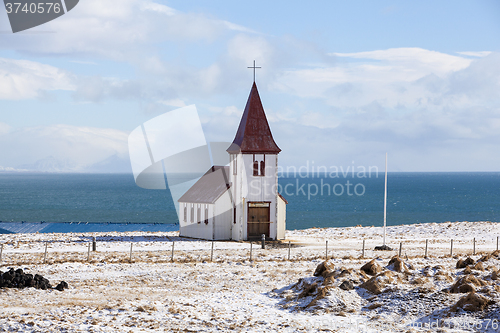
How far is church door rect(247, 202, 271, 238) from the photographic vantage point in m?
40.8

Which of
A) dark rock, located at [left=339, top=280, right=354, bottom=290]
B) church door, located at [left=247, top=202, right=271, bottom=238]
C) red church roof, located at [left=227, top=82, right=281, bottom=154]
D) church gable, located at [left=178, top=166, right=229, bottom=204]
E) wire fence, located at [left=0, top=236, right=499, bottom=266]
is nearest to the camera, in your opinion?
dark rock, located at [left=339, top=280, right=354, bottom=290]

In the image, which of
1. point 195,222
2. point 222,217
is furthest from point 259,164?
point 195,222

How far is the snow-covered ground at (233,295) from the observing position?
654 inches

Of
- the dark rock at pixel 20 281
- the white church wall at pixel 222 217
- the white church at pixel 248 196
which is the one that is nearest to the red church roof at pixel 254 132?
the white church at pixel 248 196

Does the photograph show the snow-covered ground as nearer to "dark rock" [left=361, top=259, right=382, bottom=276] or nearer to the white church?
"dark rock" [left=361, top=259, right=382, bottom=276]

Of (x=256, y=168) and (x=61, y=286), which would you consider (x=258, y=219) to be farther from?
(x=61, y=286)

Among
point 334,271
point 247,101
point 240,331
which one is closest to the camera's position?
point 240,331

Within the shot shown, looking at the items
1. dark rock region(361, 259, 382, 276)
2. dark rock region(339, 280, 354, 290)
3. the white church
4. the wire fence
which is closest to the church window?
the white church

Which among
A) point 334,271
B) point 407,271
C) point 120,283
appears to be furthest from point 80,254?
point 407,271

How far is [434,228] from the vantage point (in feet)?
164

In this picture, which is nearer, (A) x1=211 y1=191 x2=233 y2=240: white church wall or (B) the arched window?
(A) x1=211 y1=191 x2=233 y2=240: white church wall

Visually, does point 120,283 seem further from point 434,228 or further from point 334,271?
point 434,228

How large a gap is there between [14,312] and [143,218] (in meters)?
75.4

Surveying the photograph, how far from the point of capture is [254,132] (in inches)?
1642
